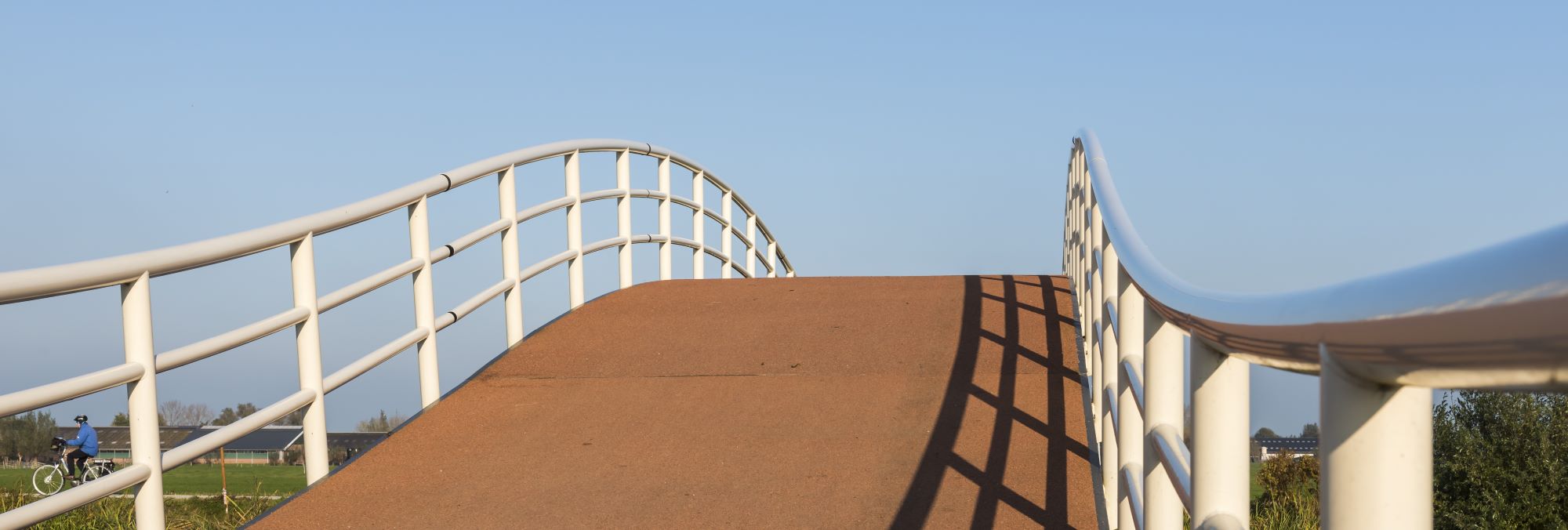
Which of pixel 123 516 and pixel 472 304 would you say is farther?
pixel 123 516

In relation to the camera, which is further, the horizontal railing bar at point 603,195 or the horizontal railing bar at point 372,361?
the horizontal railing bar at point 603,195

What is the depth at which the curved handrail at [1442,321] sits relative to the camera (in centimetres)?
71

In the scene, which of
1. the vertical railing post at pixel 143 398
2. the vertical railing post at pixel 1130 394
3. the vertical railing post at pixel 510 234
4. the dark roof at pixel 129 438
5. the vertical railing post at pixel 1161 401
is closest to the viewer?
the vertical railing post at pixel 1161 401

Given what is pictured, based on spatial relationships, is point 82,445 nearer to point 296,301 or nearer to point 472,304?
point 472,304

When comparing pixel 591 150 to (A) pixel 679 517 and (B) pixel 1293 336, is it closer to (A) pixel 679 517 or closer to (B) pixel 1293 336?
(A) pixel 679 517

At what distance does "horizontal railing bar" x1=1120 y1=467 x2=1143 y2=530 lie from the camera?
3.10 meters

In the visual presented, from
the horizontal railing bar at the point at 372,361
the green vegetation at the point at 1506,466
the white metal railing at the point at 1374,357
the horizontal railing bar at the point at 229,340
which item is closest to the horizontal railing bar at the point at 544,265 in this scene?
the horizontal railing bar at the point at 372,361

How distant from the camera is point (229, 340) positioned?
4316 mm

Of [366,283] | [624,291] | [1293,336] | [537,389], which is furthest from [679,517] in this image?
[624,291]

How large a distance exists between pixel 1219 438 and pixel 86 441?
36.2ft

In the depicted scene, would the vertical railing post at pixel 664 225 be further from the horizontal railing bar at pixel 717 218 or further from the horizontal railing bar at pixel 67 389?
the horizontal railing bar at pixel 67 389

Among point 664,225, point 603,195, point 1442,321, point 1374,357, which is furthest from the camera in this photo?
point 664,225

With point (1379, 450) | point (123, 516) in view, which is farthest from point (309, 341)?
point (1379, 450)

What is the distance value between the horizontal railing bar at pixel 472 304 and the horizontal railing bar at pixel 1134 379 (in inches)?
135
